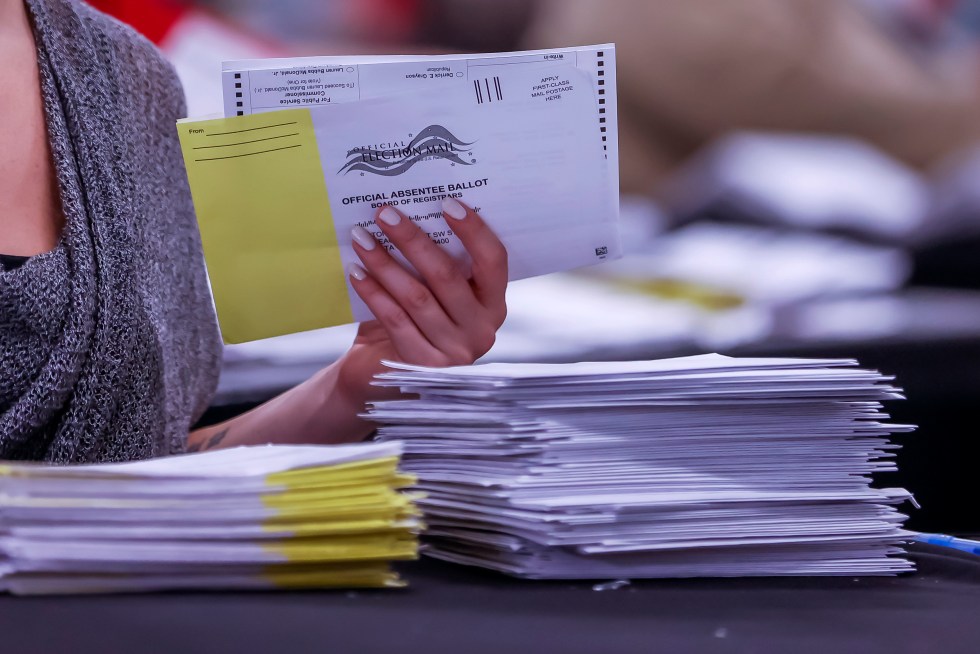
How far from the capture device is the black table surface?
46cm

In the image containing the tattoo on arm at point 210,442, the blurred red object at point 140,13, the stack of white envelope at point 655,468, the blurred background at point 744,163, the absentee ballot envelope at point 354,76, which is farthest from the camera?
the blurred red object at point 140,13

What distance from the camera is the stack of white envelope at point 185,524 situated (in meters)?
0.50

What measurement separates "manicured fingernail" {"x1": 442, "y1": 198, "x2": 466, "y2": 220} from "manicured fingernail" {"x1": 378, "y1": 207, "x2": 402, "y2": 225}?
0.12 feet

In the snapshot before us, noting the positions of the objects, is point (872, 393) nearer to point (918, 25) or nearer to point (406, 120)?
point (406, 120)

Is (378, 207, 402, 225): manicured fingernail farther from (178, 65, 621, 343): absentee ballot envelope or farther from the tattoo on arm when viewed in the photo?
the tattoo on arm

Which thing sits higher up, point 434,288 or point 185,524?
point 434,288

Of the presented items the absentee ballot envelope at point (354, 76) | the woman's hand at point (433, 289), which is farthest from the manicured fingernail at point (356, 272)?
the absentee ballot envelope at point (354, 76)

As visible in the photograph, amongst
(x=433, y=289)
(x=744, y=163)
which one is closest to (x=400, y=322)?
(x=433, y=289)

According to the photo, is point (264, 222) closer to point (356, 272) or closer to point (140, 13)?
point (356, 272)

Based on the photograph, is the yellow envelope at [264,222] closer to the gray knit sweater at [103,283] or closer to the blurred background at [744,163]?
the gray knit sweater at [103,283]

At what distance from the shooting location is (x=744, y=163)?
353cm

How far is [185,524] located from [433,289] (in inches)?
14.5

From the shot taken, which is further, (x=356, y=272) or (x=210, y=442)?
(x=210, y=442)

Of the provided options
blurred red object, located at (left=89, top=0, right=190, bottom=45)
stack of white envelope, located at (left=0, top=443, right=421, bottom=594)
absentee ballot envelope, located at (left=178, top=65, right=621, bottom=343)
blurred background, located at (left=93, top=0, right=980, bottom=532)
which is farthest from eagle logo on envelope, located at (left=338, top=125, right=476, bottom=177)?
blurred red object, located at (left=89, top=0, right=190, bottom=45)
